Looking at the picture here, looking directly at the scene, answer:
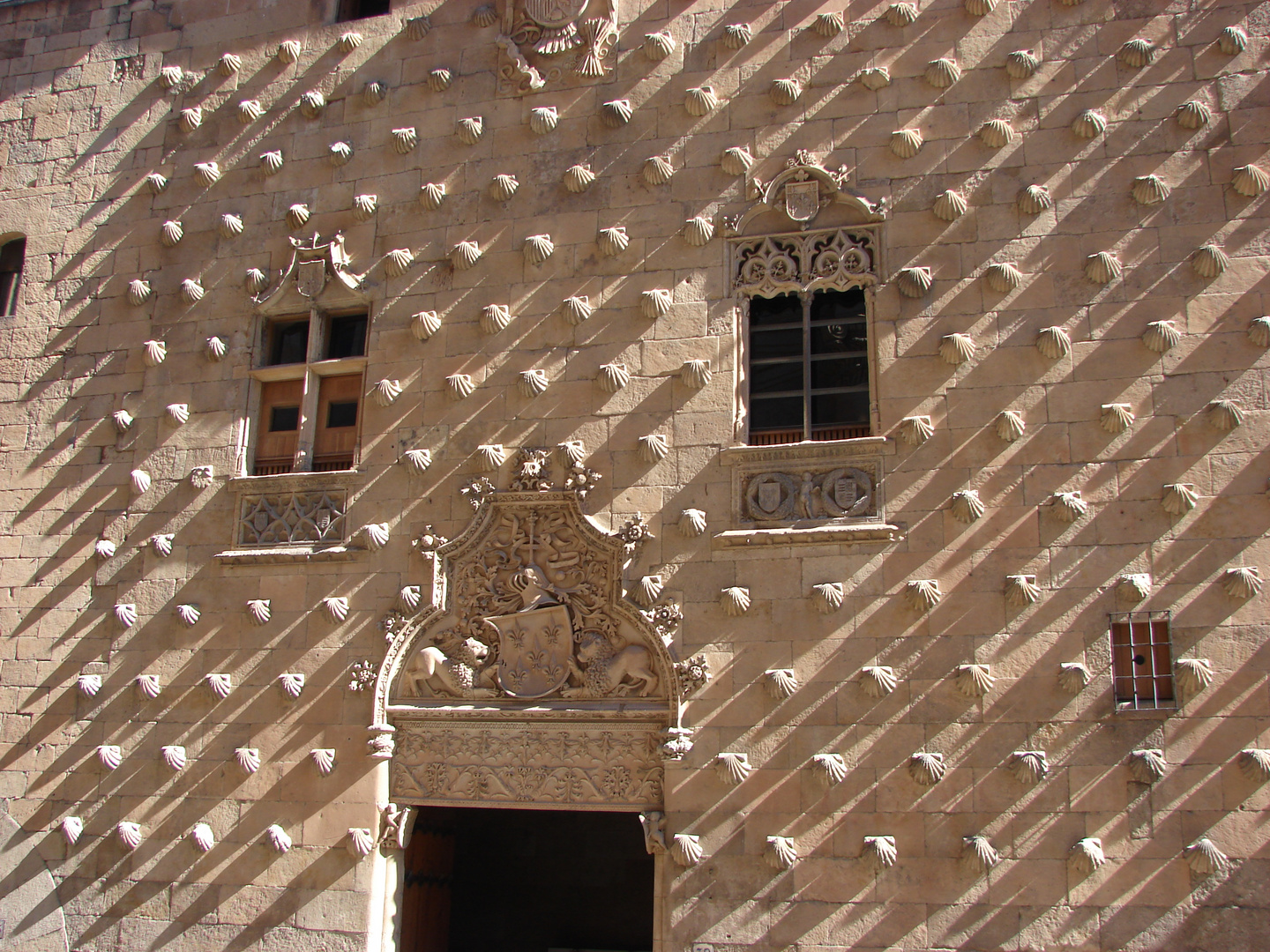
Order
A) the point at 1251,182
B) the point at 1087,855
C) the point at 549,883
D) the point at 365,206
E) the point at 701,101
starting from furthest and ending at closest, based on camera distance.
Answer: the point at 549,883, the point at 365,206, the point at 701,101, the point at 1251,182, the point at 1087,855

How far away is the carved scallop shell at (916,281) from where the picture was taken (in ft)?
29.7

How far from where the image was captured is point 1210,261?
8.53m

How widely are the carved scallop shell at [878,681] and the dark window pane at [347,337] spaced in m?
5.24

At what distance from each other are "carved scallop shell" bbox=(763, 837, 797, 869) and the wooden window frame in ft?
7.80

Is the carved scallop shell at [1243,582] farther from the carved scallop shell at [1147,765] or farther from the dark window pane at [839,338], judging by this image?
the dark window pane at [839,338]

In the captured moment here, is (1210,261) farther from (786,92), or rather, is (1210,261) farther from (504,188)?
(504,188)

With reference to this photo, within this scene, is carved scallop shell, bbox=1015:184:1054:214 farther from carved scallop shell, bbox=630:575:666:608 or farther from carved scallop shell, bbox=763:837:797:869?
carved scallop shell, bbox=763:837:797:869

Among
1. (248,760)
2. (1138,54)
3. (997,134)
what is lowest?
(248,760)

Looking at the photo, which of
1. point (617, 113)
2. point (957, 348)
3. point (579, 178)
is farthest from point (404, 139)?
point (957, 348)

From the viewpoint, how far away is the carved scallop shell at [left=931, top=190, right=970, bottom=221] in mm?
9141

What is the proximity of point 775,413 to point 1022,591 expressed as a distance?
7.62 feet

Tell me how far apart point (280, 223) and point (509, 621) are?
4424mm

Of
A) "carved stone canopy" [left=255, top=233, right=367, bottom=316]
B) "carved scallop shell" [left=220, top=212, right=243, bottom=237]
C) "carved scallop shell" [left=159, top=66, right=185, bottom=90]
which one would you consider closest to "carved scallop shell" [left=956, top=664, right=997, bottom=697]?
"carved stone canopy" [left=255, top=233, right=367, bottom=316]

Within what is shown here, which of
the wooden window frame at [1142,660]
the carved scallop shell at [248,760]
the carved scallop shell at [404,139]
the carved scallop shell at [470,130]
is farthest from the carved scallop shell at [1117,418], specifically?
the carved scallop shell at [248,760]
